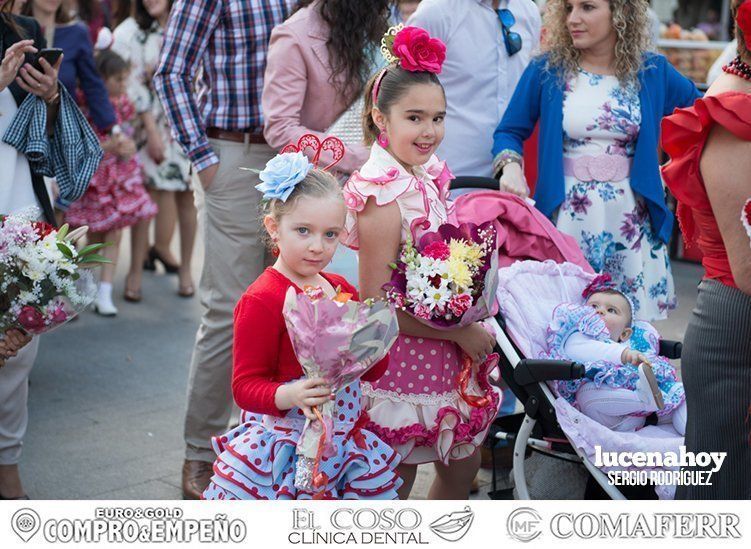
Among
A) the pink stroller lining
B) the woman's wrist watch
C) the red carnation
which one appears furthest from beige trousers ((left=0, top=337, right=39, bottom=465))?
the red carnation

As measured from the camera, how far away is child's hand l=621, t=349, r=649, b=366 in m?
3.69

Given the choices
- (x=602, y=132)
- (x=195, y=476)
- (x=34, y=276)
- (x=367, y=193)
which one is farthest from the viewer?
(x=195, y=476)

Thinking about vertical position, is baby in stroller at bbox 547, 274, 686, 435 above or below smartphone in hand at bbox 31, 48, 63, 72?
below

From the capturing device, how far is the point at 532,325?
3.95 metres

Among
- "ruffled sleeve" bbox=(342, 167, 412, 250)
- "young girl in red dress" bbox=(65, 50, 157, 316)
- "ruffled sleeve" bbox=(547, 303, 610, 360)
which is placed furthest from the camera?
"young girl in red dress" bbox=(65, 50, 157, 316)

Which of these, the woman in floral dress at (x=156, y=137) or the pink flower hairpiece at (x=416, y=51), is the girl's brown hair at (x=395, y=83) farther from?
the woman in floral dress at (x=156, y=137)

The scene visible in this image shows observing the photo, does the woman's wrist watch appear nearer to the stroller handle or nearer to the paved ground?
the paved ground

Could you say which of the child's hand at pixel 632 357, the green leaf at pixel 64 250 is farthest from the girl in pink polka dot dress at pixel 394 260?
the green leaf at pixel 64 250

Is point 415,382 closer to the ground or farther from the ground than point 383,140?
closer to the ground

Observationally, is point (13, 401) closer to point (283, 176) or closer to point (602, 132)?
point (283, 176)

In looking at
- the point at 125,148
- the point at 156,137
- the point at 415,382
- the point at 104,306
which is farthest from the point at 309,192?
the point at 156,137

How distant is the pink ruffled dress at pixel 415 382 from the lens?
137 inches

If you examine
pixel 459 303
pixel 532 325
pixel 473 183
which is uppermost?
pixel 459 303

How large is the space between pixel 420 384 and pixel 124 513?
1.01 metres
